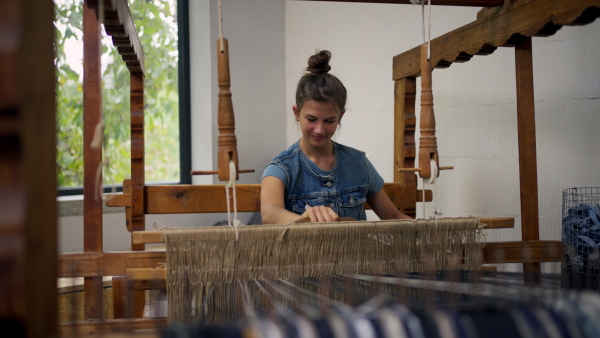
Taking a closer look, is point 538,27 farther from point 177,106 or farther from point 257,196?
point 177,106

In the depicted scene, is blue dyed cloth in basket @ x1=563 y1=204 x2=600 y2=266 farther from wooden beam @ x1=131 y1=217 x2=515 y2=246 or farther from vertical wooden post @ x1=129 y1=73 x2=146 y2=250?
vertical wooden post @ x1=129 y1=73 x2=146 y2=250

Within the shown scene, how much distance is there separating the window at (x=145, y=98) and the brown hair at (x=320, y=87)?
1.90m

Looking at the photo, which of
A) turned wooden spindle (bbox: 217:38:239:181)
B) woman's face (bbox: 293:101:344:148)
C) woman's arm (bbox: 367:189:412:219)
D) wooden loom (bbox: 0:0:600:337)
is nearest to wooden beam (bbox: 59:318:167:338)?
wooden loom (bbox: 0:0:600:337)

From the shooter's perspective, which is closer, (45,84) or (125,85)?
(45,84)

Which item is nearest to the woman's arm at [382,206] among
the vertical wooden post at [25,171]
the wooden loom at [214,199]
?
the wooden loom at [214,199]

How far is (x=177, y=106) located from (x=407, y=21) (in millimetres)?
1566

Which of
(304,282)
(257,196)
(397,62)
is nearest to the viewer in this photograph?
(304,282)

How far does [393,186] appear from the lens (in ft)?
7.88

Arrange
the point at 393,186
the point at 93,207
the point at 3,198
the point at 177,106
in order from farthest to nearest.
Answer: the point at 177,106
the point at 393,186
the point at 93,207
the point at 3,198

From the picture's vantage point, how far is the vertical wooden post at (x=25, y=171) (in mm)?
613

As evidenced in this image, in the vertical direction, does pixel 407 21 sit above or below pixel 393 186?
above

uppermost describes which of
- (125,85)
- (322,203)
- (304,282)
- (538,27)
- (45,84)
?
(125,85)

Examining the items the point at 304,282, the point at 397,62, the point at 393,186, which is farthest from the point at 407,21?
the point at 304,282

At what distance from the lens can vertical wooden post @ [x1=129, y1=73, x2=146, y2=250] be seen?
221 centimetres
